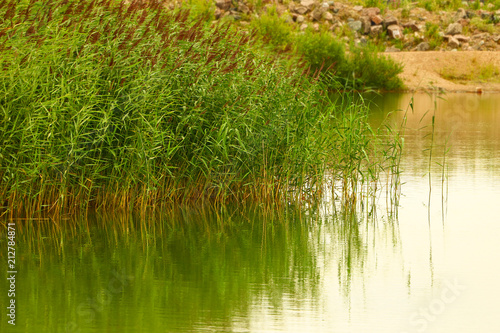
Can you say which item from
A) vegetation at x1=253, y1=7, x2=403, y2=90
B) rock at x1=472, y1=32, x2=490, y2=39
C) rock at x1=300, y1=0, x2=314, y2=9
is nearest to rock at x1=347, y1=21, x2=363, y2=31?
rock at x1=300, y1=0, x2=314, y2=9

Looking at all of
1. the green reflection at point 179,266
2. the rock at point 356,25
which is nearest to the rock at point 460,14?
the rock at point 356,25

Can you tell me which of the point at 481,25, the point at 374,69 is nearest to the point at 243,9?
the point at 481,25

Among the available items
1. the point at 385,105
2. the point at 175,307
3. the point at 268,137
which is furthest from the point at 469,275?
the point at 385,105

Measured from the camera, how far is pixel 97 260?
238 inches

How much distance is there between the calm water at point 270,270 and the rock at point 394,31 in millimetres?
26788

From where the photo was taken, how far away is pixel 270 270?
5.81 meters

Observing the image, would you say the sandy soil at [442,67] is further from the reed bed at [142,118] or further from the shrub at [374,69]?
the reed bed at [142,118]

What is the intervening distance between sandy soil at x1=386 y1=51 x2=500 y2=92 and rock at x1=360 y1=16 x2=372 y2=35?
566cm

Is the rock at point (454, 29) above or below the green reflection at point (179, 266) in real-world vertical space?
above

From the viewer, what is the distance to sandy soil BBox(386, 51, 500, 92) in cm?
2683

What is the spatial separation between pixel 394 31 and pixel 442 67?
6.75 meters

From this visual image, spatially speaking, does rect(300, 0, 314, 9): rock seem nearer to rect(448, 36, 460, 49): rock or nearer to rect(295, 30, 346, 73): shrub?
rect(448, 36, 460, 49): rock

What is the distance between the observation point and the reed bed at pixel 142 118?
673 cm

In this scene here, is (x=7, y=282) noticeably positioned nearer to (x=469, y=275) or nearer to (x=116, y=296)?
(x=116, y=296)
